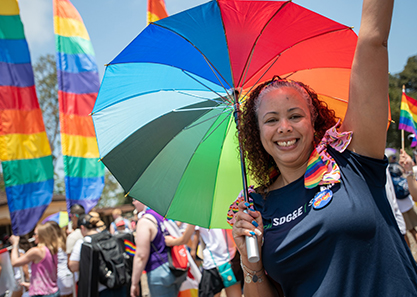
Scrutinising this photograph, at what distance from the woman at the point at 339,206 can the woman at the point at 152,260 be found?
287 centimetres

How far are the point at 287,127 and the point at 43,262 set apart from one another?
541cm

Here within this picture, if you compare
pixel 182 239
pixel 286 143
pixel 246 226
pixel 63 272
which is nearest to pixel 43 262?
pixel 63 272

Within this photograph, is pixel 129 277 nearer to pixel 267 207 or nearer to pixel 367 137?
pixel 267 207

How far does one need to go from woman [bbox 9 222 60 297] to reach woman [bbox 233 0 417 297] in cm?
495

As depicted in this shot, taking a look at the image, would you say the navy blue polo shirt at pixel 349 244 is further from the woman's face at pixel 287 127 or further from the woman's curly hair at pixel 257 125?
the woman's curly hair at pixel 257 125

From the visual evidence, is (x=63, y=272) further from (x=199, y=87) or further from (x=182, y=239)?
(x=199, y=87)

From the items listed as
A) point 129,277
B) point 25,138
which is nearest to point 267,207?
point 129,277

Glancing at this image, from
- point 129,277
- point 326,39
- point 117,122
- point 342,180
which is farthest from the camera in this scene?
point 129,277

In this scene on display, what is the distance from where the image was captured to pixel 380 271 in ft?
4.47

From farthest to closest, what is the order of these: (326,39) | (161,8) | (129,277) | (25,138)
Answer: (25,138)
(161,8)
(129,277)
(326,39)

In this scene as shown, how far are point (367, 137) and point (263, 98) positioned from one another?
2.04 feet

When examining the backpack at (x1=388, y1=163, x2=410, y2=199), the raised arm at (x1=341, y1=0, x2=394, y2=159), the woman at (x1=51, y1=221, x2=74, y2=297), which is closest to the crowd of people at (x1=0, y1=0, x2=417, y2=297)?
the raised arm at (x1=341, y1=0, x2=394, y2=159)

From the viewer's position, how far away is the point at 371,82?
1.36 m

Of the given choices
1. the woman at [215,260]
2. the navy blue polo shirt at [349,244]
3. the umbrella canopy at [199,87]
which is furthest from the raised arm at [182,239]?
the navy blue polo shirt at [349,244]
